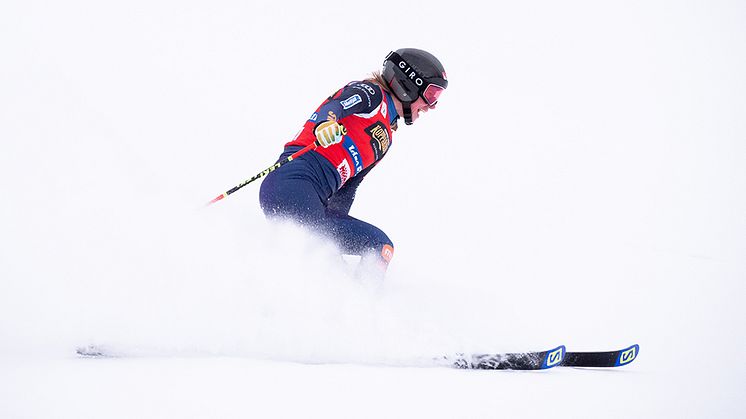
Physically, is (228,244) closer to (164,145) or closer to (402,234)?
(402,234)

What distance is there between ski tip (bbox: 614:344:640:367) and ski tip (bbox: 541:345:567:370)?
377 mm

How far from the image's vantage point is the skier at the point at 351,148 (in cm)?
255

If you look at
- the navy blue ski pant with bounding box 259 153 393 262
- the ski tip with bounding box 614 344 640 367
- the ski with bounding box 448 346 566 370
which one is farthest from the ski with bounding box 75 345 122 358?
the ski tip with bounding box 614 344 640 367

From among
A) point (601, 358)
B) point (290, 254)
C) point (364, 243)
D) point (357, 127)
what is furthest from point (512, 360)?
point (357, 127)

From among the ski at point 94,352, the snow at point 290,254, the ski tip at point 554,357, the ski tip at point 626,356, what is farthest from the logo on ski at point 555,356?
the ski at point 94,352

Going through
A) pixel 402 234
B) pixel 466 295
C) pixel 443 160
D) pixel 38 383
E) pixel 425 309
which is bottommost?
pixel 38 383

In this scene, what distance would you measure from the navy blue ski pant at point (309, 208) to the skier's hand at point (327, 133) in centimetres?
20

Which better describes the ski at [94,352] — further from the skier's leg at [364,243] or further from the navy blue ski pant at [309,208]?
the skier's leg at [364,243]

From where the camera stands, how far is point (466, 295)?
328 centimetres

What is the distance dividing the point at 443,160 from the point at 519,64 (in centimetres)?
798

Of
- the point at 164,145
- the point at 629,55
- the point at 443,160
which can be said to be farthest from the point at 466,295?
the point at 629,55

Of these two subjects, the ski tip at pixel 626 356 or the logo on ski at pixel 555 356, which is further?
the ski tip at pixel 626 356

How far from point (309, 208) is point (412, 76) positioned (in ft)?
3.03

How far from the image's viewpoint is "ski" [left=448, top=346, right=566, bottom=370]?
221 cm
